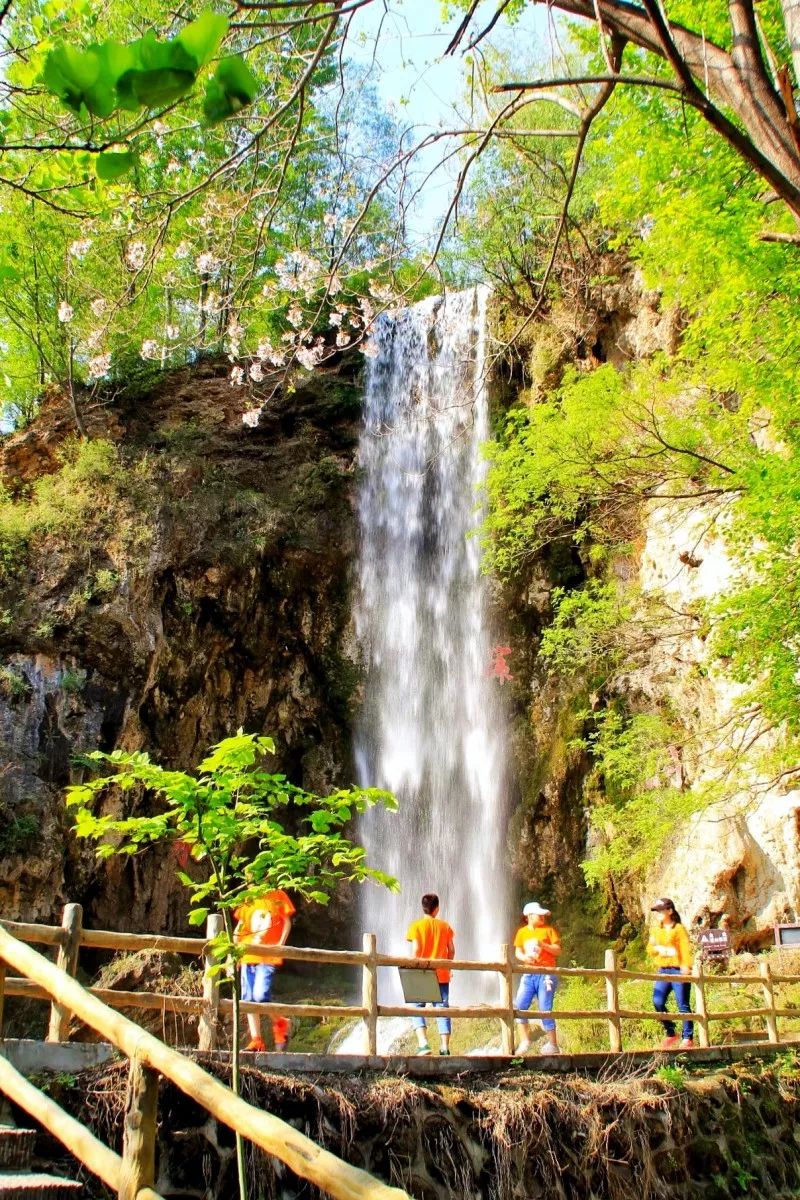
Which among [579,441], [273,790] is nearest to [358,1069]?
[273,790]

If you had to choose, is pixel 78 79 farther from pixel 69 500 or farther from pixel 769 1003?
pixel 69 500

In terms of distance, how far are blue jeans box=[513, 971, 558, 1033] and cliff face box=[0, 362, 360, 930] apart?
7.47 m

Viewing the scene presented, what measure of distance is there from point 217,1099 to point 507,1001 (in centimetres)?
544

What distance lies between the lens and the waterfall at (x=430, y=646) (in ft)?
52.0

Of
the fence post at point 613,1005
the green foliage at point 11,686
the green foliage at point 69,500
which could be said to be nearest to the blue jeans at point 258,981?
the fence post at point 613,1005

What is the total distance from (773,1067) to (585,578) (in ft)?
31.8

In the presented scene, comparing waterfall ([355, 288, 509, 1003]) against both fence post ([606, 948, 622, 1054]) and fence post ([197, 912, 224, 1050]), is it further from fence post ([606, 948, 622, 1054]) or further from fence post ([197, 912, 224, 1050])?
fence post ([197, 912, 224, 1050])

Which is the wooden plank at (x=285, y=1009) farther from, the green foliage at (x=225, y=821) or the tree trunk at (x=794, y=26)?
the tree trunk at (x=794, y=26)

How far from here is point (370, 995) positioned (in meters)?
6.41

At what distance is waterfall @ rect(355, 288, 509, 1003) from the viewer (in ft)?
52.0

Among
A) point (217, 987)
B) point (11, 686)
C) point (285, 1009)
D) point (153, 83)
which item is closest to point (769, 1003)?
point (285, 1009)

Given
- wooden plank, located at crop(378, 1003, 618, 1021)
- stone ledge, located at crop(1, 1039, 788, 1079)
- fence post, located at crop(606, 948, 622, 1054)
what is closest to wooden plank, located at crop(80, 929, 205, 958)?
stone ledge, located at crop(1, 1039, 788, 1079)

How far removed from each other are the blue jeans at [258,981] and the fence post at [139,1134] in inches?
168

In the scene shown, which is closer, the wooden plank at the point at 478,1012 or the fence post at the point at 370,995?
the fence post at the point at 370,995
